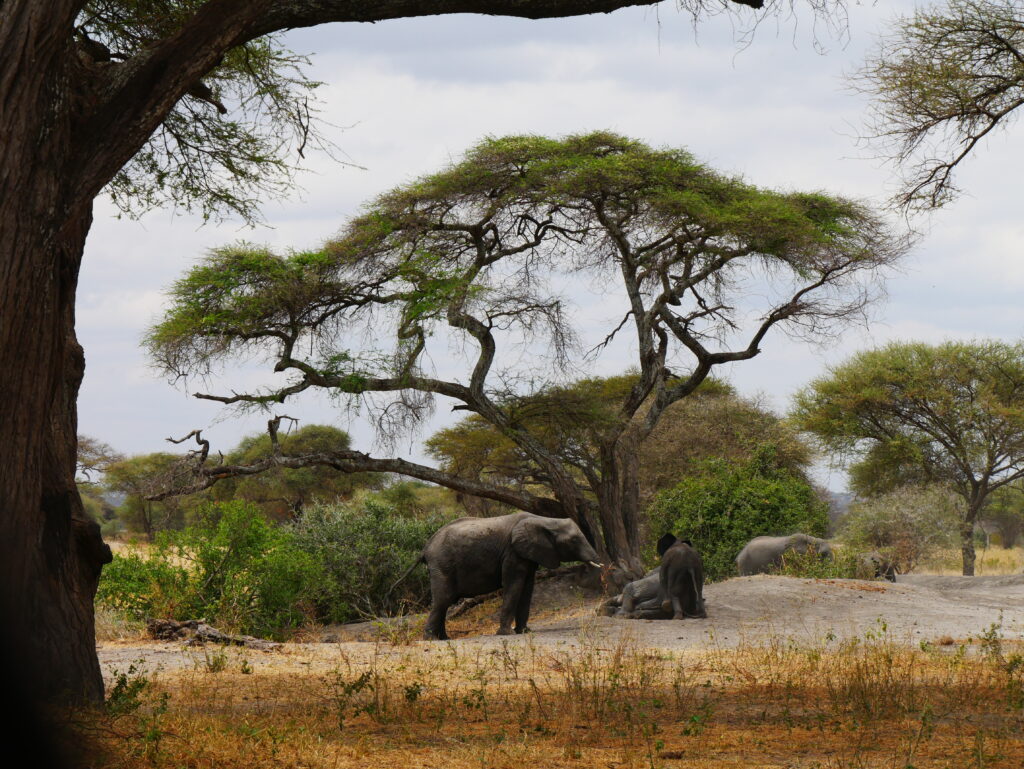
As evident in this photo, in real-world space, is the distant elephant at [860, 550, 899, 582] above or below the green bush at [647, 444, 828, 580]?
below

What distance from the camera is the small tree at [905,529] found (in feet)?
90.7

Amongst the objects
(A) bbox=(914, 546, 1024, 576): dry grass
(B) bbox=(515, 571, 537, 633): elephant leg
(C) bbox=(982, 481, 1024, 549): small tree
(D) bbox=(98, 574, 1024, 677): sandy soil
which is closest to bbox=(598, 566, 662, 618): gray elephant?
(D) bbox=(98, 574, 1024, 677): sandy soil

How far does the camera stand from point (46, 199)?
20.2 ft

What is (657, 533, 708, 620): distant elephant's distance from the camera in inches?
563

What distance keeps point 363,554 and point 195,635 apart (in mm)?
7130

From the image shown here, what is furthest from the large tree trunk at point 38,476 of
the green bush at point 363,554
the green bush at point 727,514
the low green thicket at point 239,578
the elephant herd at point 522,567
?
the green bush at point 727,514

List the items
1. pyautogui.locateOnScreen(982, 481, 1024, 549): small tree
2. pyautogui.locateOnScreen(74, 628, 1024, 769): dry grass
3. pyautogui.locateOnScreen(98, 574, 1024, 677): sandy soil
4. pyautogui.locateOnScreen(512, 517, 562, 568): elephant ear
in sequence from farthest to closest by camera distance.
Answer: pyautogui.locateOnScreen(982, 481, 1024, 549): small tree, pyautogui.locateOnScreen(512, 517, 562, 568): elephant ear, pyautogui.locateOnScreen(98, 574, 1024, 677): sandy soil, pyautogui.locateOnScreen(74, 628, 1024, 769): dry grass

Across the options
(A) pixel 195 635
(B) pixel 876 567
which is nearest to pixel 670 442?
(B) pixel 876 567

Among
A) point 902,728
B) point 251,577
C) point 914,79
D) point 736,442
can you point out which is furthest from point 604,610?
point 736,442

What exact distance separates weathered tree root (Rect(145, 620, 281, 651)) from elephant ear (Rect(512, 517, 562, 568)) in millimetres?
3485

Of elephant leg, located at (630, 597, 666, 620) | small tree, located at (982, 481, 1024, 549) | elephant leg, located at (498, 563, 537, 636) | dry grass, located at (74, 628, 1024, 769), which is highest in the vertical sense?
small tree, located at (982, 481, 1024, 549)

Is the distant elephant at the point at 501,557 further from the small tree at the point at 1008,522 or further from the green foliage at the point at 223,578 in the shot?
the small tree at the point at 1008,522

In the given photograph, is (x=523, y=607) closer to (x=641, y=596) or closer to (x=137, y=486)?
(x=641, y=596)

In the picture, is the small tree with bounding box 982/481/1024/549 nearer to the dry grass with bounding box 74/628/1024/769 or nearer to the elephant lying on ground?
the elephant lying on ground
